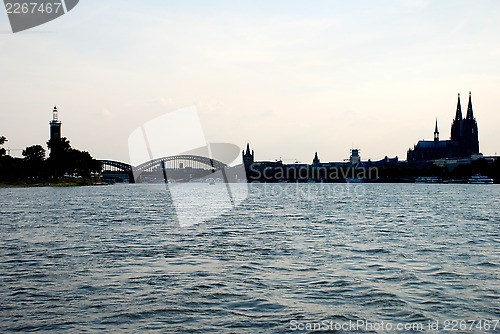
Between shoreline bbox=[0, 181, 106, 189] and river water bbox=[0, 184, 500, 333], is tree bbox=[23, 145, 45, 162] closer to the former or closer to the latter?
shoreline bbox=[0, 181, 106, 189]

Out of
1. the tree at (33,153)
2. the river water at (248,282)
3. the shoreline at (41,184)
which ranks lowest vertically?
the river water at (248,282)

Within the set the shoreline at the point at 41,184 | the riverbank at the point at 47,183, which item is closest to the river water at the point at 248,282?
the shoreline at the point at 41,184

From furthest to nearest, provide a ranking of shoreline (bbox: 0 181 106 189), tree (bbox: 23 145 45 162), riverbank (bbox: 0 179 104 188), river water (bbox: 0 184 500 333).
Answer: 1. tree (bbox: 23 145 45 162)
2. riverbank (bbox: 0 179 104 188)
3. shoreline (bbox: 0 181 106 189)
4. river water (bbox: 0 184 500 333)

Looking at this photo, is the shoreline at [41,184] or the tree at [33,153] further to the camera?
the tree at [33,153]

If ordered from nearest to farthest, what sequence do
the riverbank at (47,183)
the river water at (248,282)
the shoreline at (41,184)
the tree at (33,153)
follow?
the river water at (248,282), the shoreline at (41,184), the riverbank at (47,183), the tree at (33,153)

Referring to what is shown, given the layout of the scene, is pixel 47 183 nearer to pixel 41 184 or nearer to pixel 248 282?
pixel 41 184

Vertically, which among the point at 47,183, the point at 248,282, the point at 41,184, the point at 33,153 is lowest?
the point at 248,282

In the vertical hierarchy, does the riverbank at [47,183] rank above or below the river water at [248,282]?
above

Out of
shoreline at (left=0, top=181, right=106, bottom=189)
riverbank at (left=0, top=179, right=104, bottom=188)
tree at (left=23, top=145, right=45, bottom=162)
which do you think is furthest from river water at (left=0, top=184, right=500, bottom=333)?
tree at (left=23, top=145, right=45, bottom=162)

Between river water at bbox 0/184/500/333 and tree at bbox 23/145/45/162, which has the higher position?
tree at bbox 23/145/45/162

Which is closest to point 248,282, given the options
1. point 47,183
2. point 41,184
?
point 41,184

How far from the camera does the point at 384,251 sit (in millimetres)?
22609

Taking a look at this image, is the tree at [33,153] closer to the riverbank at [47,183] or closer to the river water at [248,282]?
the riverbank at [47,183]

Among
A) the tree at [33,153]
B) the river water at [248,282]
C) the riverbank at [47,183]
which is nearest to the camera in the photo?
the river water at [248,282]
